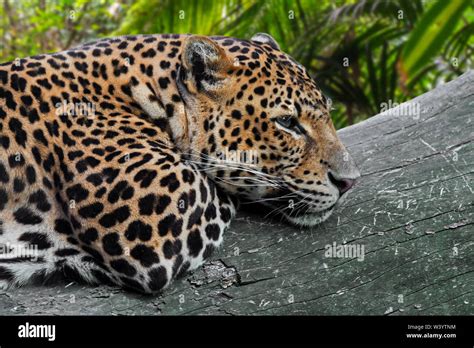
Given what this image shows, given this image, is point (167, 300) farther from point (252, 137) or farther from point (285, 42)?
point (285, 42)

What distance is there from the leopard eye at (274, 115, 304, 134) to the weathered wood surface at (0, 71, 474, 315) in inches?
27.7

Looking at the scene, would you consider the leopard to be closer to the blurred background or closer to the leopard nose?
the leopard nose

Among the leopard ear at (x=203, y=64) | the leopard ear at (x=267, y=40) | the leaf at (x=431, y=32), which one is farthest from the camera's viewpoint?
the leaf at (x=431, y=32)

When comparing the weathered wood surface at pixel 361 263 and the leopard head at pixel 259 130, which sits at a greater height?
the leopard head at pixel 259 130

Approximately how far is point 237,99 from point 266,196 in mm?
703

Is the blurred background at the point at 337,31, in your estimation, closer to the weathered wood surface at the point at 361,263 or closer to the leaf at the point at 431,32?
the leaf at the point at 431,32

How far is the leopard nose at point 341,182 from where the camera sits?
14.6 feet

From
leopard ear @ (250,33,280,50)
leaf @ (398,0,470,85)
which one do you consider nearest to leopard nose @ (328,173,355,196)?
leopard ear @ (250,33,280,50)

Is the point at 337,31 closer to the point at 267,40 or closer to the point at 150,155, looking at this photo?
the point at 267,40

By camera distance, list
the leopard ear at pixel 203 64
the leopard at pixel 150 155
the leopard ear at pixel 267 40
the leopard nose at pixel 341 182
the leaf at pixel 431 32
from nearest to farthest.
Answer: the leopard at pixel 150 155 < the leopard ear at pixel 203 64 < the leopard nose at pixel 341 182 < the leopard ear at pixel 267 40 < the leaf at pixel 431 32

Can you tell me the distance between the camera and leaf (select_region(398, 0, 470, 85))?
7691 mm

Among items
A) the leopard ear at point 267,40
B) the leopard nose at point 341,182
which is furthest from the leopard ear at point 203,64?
the leopard nose at point 341,182

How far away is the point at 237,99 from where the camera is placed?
4418 mm
